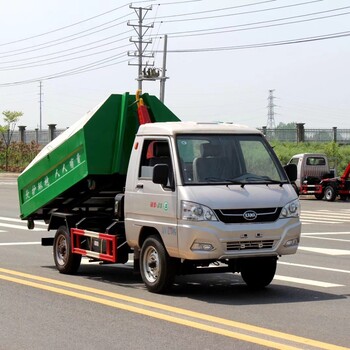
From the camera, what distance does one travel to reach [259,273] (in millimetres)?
12445

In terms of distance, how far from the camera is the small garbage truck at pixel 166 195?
11.4 meters

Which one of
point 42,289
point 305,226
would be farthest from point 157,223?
point 305,226

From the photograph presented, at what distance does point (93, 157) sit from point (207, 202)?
2.61 metres

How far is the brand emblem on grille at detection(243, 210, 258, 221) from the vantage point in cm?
1143

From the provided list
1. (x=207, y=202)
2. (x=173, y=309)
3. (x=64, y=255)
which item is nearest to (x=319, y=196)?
(x=64, y=255)

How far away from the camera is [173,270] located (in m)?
11.7

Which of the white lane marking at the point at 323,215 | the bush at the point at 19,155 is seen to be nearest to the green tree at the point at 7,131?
the bush at the point at 19,155

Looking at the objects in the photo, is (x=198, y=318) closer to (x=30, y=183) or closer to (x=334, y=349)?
(x=334, y=349)

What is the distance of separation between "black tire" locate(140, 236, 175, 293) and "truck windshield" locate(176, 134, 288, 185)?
3.00 feet

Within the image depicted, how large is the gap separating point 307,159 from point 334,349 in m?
31.9

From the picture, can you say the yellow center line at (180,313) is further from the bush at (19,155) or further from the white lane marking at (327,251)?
the bush at (19,155)

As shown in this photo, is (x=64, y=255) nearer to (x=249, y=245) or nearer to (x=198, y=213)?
(x=198, y=213)

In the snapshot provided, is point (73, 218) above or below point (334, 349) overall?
above

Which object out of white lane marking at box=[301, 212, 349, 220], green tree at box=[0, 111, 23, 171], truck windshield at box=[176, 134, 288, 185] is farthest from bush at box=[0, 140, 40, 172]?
truck windshield at box=[176, 134, 288, 185]
